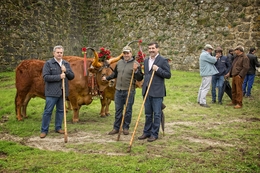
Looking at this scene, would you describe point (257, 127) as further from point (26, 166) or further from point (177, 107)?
point (26, 166)

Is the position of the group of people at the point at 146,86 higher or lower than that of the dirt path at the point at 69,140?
higher

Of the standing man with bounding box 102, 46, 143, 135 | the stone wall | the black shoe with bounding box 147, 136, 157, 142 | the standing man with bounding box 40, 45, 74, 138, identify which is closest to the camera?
the black shoe with bounding box 147, 136, 157, 142

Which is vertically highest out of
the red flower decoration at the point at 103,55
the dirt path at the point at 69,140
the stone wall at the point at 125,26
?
the stone wall at the point at 125,26

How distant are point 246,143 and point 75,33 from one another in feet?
50.8

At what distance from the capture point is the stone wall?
49.8ft

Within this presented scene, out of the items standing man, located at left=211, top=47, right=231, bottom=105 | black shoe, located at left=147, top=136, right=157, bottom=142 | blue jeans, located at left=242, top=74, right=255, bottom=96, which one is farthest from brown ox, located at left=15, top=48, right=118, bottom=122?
blue jeans, located at left=242, top=74, right=255, bottom=96

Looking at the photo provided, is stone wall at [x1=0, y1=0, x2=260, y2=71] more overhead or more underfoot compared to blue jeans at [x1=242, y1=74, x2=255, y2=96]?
more overhead

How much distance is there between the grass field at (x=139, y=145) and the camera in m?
4.79

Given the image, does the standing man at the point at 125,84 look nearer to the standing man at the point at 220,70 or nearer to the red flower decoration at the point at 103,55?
the red flower decoration at the point at 103,55

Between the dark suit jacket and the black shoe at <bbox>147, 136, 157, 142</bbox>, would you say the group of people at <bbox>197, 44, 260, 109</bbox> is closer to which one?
the dark suit jacket

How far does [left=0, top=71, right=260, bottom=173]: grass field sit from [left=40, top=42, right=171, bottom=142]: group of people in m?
0.36

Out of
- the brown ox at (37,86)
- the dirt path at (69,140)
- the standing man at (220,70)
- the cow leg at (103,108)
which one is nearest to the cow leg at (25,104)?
the brown ox at (37,86)

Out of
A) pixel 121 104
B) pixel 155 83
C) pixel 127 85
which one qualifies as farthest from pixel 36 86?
pixel 155 83

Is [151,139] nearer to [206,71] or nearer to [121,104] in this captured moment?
[121,104]
